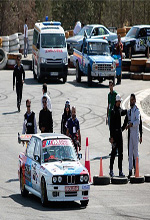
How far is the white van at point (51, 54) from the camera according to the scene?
35719 millimetres

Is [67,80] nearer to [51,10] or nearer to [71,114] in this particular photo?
[71,114]

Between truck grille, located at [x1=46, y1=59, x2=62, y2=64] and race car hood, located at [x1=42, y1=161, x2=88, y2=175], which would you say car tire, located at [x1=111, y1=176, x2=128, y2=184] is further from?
truck grille, located at [x1=46, y1=59, x2=62, y2=64]

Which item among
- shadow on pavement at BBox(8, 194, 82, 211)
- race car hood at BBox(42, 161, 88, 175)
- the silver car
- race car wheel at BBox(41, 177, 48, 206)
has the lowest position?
the silver car

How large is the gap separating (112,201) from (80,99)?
16.6 m

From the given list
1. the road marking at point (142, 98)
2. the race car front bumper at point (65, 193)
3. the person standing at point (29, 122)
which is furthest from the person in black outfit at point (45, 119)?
the road marking at point (142, 98)

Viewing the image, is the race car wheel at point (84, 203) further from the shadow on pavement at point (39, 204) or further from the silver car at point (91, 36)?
the silver car at point (91, 36)

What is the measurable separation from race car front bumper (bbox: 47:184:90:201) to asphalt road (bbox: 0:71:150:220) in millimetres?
213

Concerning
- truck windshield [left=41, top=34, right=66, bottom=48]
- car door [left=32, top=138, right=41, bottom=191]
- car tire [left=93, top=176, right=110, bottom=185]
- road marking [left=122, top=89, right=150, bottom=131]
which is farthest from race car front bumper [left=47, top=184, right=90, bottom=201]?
truck windshield [left=41, top=34, right=66, bottom=48]

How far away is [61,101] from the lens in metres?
30.6

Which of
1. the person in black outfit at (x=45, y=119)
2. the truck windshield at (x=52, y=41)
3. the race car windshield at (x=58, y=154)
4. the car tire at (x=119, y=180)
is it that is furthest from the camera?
the truck windshield at (x=52, y=41)

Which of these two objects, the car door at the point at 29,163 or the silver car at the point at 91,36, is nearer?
the car door at the point at 29,163

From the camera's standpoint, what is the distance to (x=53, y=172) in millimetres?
14023

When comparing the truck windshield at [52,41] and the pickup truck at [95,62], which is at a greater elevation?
the truck windshield at [52,41]

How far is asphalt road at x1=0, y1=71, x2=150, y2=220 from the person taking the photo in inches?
533
